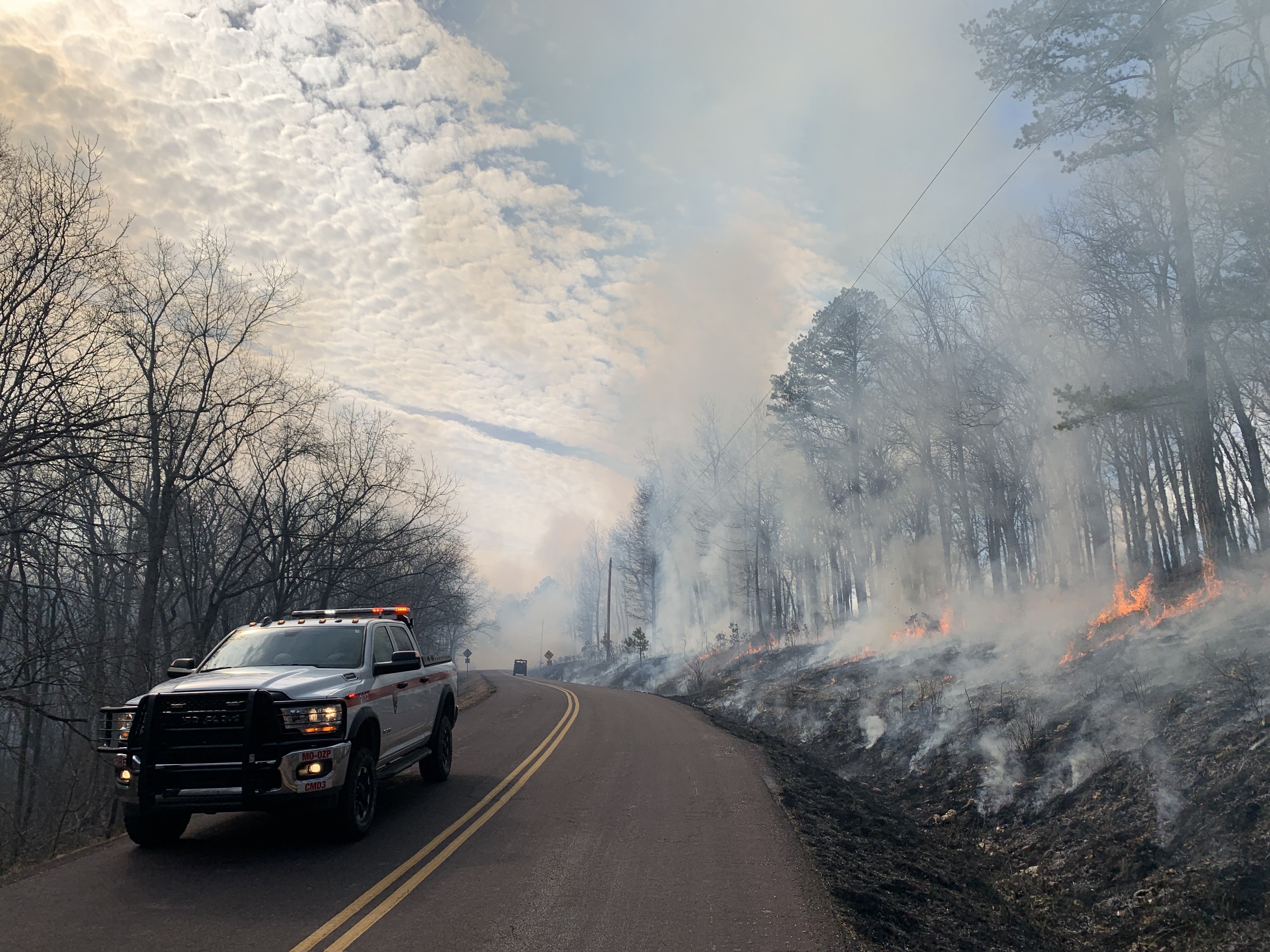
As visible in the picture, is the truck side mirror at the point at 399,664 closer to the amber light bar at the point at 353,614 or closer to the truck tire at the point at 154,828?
the amber light bar at the point at 353,614

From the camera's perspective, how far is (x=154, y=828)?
20.0 feet

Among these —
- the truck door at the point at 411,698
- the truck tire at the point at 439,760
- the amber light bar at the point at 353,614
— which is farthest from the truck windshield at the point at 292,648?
the truck tire at the point at 439,760

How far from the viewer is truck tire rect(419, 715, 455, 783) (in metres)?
9.06

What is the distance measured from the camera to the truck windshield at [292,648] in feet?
24.2

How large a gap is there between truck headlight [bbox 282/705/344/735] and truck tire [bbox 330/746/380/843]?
0.35 m

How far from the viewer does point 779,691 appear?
21156mm

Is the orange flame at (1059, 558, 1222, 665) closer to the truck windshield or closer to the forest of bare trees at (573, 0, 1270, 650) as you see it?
the forest of bare trees at (573, 0, 1270, 650)

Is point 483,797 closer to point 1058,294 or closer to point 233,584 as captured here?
point 233,584

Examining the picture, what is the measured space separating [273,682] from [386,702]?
1309 millimetres

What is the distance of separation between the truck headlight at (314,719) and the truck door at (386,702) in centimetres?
64

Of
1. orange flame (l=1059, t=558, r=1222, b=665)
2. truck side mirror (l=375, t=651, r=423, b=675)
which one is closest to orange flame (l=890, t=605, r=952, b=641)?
orange flame (l=1059, t=558, r=1222, b=665)

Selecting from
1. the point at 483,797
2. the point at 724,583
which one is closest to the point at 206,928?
the point at 483,797

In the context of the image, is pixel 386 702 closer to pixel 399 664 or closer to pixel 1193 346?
pixel 399 664

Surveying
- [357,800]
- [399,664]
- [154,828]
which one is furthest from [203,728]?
[399,664]
